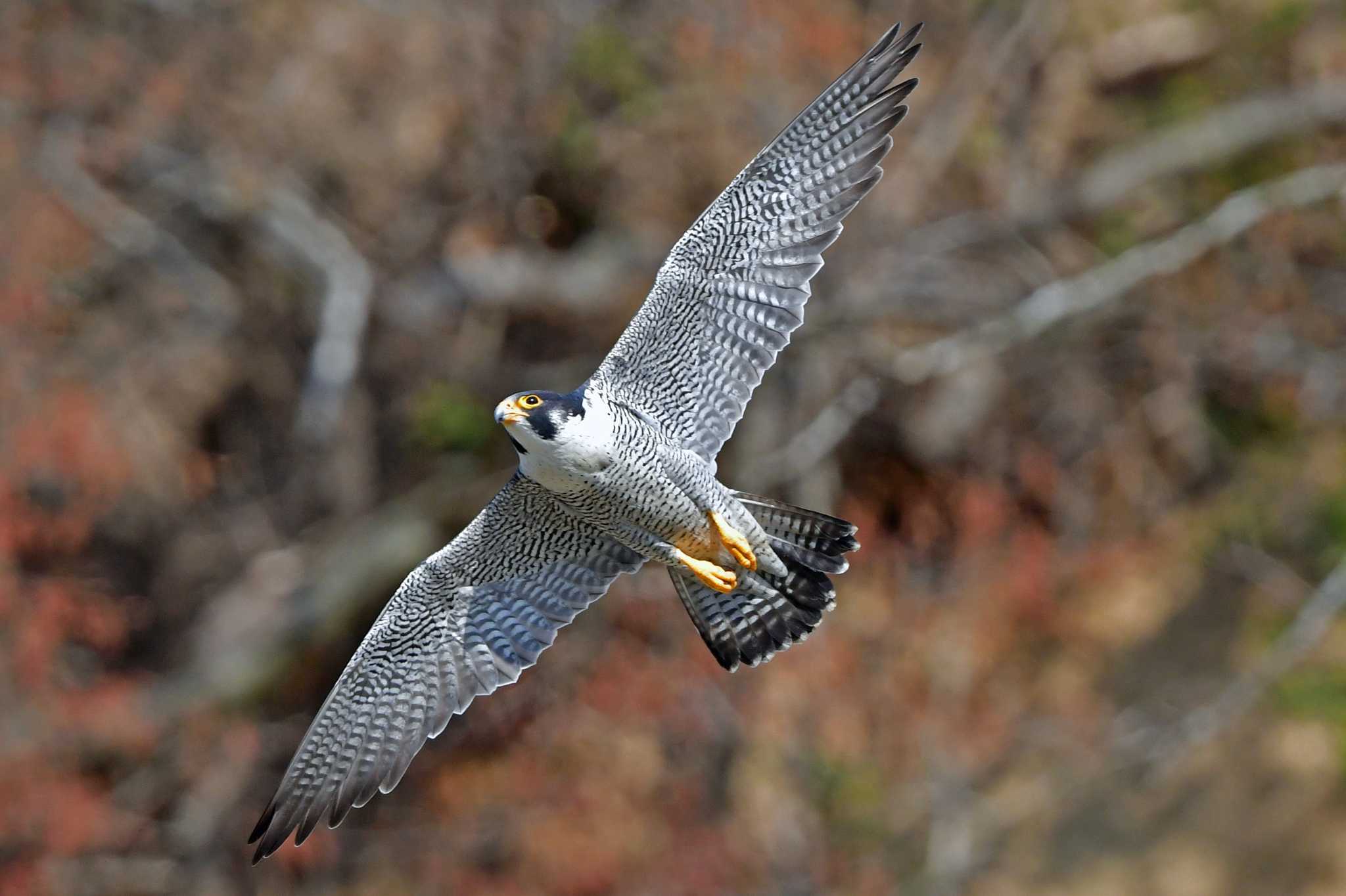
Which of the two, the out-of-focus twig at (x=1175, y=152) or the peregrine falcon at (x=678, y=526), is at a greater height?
the peregrine falcon at (x=678, y=526)

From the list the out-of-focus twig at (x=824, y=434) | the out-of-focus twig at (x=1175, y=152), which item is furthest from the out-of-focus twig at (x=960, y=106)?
the out-of-focus twig at (x=824, y=434)

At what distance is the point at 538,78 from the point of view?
10.3 metres

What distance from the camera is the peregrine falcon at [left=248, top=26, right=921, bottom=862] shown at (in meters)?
4.65

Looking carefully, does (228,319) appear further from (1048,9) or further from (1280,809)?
(1280,809)

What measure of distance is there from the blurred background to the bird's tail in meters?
4.65

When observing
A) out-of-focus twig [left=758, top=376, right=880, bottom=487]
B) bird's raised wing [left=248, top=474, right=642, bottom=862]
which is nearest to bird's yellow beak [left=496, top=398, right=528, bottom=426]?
bird's raised wing [left=248, top=474, right=642, bottom=862]

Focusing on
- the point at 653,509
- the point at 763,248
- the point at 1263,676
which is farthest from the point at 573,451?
the point at 1263,676

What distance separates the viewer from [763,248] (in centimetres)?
473

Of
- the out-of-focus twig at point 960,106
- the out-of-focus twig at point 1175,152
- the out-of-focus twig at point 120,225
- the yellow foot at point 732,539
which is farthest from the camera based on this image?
the out-of-focus twig at point 960,106

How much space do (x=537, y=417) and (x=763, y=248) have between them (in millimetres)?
1021

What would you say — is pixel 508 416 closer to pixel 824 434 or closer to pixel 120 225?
pixel 824 434

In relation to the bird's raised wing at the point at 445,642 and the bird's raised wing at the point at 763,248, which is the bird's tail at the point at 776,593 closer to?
the bird's raised wing at the point at 445,642

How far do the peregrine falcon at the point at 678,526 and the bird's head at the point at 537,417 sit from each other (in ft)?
0.95

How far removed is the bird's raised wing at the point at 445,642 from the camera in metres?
4.75
